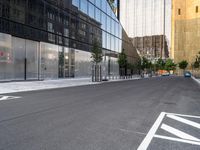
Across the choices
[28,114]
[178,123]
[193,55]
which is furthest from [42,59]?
[193,55]

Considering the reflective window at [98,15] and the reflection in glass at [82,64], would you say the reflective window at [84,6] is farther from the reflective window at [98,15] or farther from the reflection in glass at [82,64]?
the reflection in glass at [82,64]

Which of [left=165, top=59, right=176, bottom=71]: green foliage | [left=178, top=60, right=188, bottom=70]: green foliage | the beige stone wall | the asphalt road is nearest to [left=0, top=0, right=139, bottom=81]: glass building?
the asphalt road

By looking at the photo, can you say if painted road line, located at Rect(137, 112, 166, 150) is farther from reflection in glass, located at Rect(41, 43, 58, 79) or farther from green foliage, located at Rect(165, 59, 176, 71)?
green foliage, located at Rect(165, 59, 176, 71)

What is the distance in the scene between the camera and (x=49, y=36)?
30297 mm

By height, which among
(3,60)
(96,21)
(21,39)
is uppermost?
(96,21)

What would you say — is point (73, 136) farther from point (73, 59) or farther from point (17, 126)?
point (73, 59)

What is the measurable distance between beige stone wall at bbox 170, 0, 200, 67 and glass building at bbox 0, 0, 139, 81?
224ft

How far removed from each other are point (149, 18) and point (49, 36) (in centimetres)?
10244

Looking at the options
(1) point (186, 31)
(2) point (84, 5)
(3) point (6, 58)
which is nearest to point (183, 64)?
(1) point (186, 31)

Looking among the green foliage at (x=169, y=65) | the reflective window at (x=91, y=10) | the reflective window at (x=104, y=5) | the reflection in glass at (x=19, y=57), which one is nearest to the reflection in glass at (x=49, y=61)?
the reflection in glass at (x=19, y=57)

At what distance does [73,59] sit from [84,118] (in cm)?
2920

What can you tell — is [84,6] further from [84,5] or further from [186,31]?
[186,31]

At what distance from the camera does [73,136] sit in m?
5.32

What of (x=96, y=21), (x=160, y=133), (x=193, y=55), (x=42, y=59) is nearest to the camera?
(x=160, y=133)
